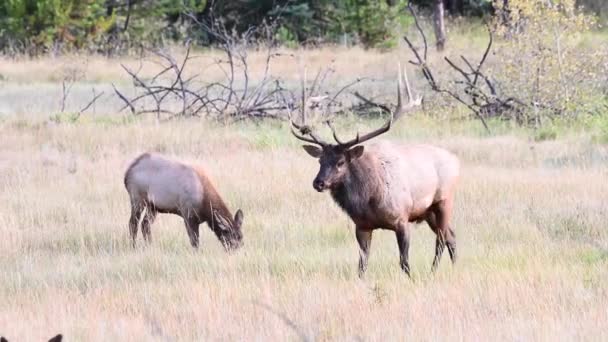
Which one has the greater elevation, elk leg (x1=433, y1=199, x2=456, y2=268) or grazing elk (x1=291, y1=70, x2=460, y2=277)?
grazing elk (x1=291, y1=70, x2=460, y2=277)

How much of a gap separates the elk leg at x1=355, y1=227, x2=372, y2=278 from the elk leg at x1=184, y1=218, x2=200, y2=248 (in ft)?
6.56

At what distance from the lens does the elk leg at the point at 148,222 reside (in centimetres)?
1064

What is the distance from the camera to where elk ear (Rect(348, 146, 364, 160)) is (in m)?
8.73

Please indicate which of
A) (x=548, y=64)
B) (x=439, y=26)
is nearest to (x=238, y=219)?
(x=548, y=64)

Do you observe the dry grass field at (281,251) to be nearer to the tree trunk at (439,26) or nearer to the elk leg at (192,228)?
the elk leg at (192,228)

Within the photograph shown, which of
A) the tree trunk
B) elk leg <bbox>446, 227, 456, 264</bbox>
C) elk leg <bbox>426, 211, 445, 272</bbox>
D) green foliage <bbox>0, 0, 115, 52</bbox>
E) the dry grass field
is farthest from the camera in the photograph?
green foliage <bbox>0, 0, 115, 52</bbox>

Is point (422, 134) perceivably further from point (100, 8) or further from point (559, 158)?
point (100, 8)

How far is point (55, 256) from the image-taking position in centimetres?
1012

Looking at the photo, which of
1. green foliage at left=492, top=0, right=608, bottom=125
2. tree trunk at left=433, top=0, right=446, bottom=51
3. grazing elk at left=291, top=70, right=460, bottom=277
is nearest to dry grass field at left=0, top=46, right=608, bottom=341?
grazing elk at left=291, top=70, right=460, bottom=277

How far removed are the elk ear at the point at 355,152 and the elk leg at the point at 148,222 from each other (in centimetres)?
252

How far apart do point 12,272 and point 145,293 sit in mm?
1526

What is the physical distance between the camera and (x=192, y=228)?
1072 centimetres

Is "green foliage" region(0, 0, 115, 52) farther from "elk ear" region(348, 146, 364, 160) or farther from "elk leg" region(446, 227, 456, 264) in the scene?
"elk ear" region(348, 146, 364, 160)

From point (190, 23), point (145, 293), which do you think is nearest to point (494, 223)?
point (145, 293)
